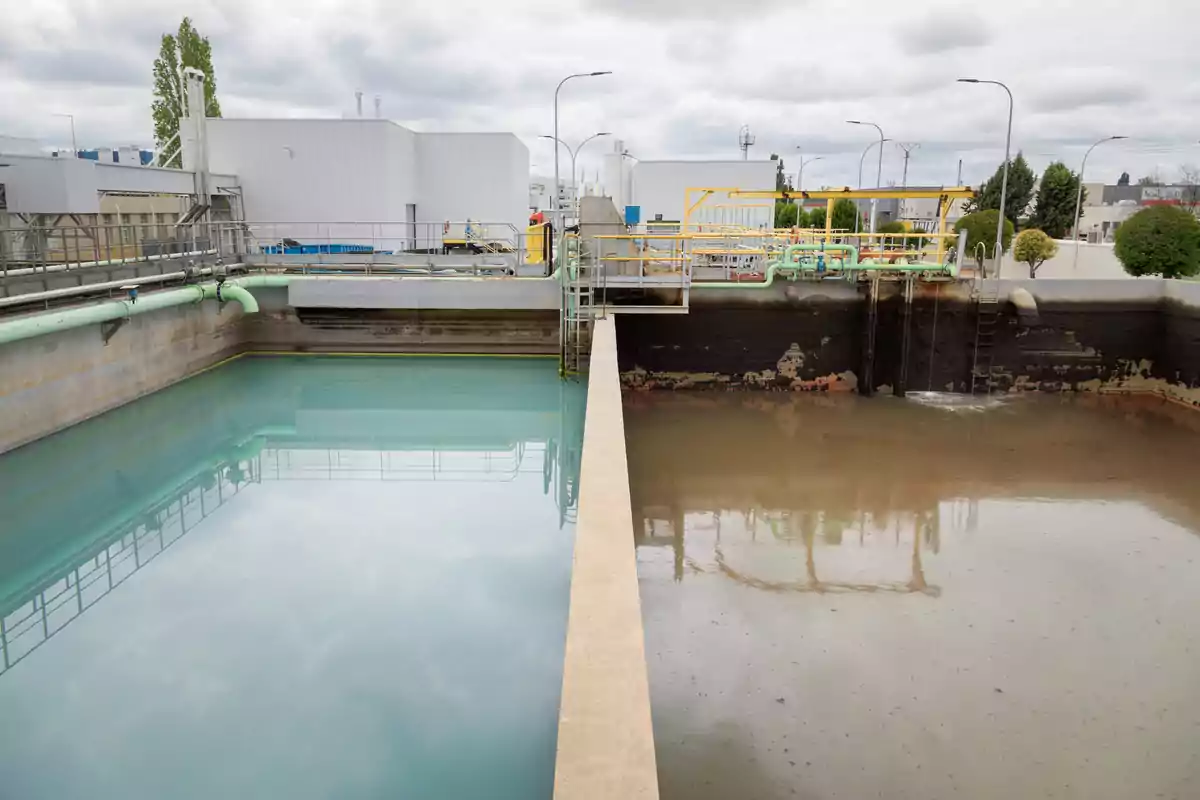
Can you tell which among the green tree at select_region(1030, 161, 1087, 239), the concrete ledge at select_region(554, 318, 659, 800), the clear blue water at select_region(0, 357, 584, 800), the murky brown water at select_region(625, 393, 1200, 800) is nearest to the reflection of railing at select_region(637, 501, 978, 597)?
the murky brown water at select_region(625, 393, 1200, 800)

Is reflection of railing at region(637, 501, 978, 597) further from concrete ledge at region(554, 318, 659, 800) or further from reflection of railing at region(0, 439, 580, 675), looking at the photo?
concrete ledge at region(554, 318, 659, 800)

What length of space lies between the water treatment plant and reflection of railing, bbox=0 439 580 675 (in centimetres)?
6

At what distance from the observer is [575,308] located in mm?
14820

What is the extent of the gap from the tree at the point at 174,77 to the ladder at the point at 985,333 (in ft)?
91.0

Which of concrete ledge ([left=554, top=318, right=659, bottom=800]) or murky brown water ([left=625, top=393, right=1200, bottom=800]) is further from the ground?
concrete ledge ([left=554, top=318, right=659, bottom=800])

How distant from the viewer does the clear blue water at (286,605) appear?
518 cm

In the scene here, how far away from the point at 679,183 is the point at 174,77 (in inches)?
742

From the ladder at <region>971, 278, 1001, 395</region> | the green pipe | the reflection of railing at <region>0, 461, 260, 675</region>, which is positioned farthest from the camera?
the ladder at <region>971, 278, 1001, 395</region>

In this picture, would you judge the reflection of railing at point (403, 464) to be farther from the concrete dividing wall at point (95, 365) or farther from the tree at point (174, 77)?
the tree at point (174, 77)

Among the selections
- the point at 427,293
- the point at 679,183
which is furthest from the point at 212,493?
the point at 679,183

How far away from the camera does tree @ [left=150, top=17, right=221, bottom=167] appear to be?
32531 millimetres

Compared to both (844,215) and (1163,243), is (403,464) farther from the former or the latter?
(844,215)

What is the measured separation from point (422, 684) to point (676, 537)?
13.8 ft

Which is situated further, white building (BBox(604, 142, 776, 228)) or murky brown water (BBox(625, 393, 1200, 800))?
white building (BBox(604, 142, 776, 228))
